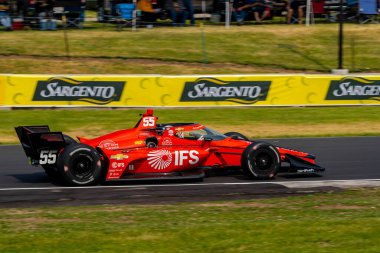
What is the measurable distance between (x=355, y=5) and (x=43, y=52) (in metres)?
14.9

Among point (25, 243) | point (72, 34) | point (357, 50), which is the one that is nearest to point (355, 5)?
point (357, 50)

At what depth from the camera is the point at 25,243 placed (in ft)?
28.7

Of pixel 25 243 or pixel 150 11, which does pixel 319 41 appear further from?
pixel 25 243

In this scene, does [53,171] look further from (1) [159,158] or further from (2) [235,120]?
(2) [235,120]

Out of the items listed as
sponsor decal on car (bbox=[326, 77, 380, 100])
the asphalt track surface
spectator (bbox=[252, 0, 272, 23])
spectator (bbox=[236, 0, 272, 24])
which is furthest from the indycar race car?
spectator (bbox=[252, 0, 272, 23])

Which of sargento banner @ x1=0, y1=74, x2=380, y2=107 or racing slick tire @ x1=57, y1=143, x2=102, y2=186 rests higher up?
racing slick tire @ x1=57, y1=143, x2=102, y2=186

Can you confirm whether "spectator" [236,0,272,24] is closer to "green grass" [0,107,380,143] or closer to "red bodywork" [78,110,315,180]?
"green grass" [0,107,380,143]

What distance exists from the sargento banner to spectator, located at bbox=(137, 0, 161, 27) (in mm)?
10241

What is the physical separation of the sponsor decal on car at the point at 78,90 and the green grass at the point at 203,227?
42.0 ft

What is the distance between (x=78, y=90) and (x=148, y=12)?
1157 cm

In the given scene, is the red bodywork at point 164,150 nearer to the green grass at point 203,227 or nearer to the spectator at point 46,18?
the green grass at point 203,227

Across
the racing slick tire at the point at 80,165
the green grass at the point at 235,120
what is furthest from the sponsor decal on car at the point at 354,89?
the racing slick tire at the point at 80,165

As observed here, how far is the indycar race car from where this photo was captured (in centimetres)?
1323

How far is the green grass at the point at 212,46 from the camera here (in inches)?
1246
